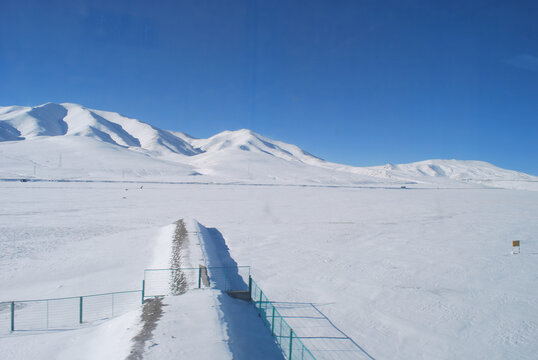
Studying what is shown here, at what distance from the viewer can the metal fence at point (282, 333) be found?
8.10 metres

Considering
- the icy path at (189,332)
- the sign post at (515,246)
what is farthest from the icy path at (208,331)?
the sign post at (515,246)

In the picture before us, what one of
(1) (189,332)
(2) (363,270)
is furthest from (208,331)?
(2) (363,270)

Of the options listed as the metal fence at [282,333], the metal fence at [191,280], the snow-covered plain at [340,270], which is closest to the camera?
the metal fence at [282,333]

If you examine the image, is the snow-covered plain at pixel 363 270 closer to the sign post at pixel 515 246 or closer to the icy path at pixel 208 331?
the sign post at pixel 515 246

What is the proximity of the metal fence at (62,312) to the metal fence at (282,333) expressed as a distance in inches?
166

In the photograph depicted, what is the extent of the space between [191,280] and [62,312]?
417 centimetres

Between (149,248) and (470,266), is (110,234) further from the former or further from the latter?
(470,266)

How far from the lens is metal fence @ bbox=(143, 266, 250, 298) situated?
11.4 m

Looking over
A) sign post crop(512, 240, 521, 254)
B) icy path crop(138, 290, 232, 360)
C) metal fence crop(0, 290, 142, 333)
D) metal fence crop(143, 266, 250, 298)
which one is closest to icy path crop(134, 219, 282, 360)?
icy path crop(138, 290, 232, 360)

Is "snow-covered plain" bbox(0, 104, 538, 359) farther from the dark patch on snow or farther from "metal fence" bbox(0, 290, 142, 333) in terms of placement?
"metal fence" bbox(0, 290, 142, 333)

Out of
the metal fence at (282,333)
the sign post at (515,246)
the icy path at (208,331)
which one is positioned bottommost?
the metal fence at (282,333)

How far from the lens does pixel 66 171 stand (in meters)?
98.3

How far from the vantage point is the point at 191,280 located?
11969mm

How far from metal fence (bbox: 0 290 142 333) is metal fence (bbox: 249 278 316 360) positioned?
4.23 metres
